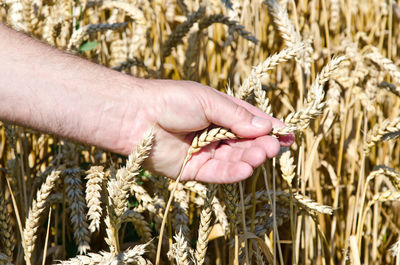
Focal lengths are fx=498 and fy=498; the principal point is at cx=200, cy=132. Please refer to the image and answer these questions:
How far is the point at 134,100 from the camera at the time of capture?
1218 mm

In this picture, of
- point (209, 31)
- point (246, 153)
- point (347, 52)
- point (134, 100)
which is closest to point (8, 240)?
point (134, 100)

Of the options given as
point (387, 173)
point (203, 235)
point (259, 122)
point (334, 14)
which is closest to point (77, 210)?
point (203, 235)

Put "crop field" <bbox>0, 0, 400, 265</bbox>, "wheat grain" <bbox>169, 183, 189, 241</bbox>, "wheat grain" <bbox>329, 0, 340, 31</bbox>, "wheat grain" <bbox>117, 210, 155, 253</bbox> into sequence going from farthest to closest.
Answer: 1. "wheat grain" <bbox>329, 0, 340, 31</bbox>
2. "wheat grain" <bbox>169, 183, 189, 241</bbox>
3. "wheat grain" <bbox>117, 210, 155, 253</bbox>
4. "crop field" <bbox>0, 0, 400, 265</bbox>

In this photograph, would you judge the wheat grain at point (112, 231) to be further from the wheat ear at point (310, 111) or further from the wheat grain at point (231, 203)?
the wheat ear at point (310, 111)

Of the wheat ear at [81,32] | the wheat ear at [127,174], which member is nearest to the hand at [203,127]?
the wheat ear at [127,174]

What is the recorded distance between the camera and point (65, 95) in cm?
116

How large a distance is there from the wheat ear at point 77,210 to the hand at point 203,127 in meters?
0.25

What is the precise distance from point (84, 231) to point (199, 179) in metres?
0.34

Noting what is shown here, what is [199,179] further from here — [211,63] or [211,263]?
[211,63]

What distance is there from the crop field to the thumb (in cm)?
4

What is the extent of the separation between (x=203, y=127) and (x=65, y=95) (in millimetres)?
336

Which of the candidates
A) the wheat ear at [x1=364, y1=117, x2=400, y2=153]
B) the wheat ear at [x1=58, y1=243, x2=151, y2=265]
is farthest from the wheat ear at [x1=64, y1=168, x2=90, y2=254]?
the wheat ear at [x1=364, y1=117, x2=400, y2=153]

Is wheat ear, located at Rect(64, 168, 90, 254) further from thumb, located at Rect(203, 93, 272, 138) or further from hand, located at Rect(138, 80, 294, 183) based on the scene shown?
thumb, located at Rect(203, 93, 272, 138)

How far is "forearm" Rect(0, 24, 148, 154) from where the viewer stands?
1.12 m
